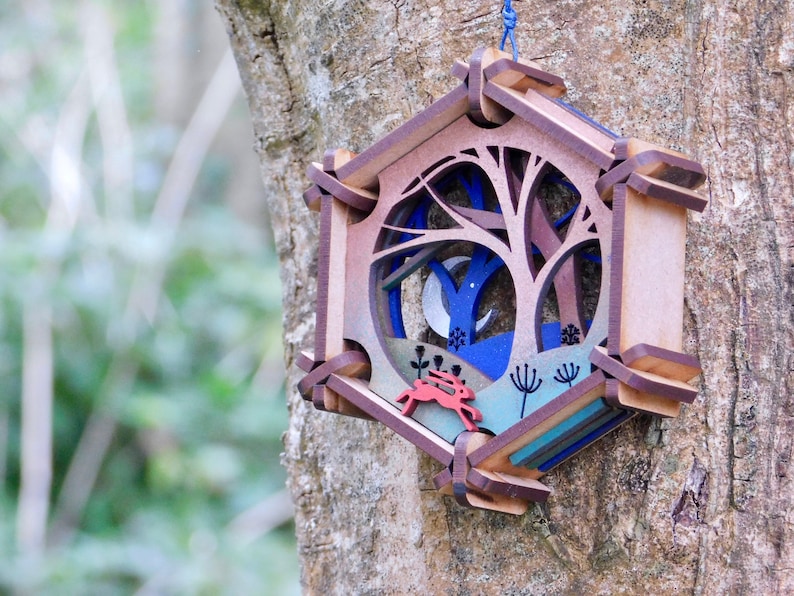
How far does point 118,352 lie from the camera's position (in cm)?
379

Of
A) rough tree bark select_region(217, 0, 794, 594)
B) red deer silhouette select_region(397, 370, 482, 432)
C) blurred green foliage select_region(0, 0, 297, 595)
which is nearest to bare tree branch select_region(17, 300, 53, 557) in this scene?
blurred green foliage select_region(0, 0, 297, 595)

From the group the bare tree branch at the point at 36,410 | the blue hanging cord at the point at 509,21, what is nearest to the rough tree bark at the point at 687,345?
the blue hanging cord at the point at 509,21

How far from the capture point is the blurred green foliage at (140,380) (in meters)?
3.50

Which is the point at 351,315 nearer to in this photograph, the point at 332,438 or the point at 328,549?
the point at 332,438

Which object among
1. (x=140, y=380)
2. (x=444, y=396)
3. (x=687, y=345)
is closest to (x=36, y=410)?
(x=140, y=380)

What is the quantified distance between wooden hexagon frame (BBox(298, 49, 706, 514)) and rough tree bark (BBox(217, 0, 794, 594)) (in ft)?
0.16

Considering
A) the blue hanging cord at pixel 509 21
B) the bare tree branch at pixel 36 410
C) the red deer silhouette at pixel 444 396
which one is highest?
the bare tree branch at pixel 36 410

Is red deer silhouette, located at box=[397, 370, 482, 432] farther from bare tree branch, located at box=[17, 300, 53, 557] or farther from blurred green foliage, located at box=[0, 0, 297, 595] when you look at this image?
bare tree branch, located at box=[17, 300, 53, 557]

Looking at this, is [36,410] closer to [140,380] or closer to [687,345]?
[140,380]

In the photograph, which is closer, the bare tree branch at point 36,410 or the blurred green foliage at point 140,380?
the blurred green foliage at point 140,380

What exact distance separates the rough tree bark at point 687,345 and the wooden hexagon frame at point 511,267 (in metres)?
0.05

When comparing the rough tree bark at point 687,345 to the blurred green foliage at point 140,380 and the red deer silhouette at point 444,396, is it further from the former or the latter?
the blurred green foliage at point 140,380

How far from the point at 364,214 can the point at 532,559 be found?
1.31 ft

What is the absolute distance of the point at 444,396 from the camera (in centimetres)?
91
